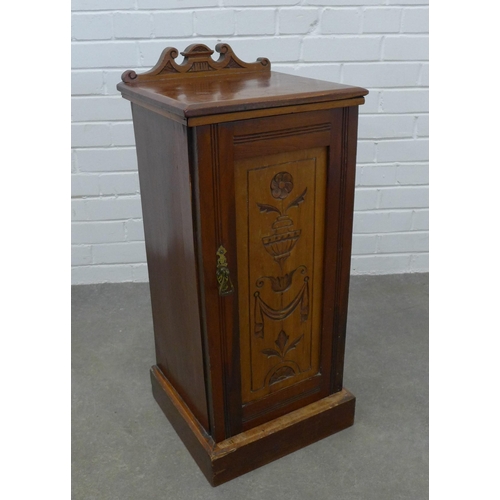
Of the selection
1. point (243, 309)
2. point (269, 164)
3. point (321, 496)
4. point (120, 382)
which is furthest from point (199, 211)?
point (120, 382)

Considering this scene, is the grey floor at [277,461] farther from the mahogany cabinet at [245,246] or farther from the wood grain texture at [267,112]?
the wood grain texture at [267,112]

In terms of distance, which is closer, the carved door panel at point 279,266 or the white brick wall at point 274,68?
the carved door panel at point 279,266

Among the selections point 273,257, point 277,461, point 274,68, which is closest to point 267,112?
point 273,257

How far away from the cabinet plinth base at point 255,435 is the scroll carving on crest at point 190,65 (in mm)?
956

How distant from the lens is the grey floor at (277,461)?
1.55m

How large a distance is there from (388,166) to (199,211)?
149 cm

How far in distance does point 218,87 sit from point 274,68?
0.93m

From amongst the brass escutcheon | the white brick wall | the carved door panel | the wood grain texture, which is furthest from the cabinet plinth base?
the white brick wall

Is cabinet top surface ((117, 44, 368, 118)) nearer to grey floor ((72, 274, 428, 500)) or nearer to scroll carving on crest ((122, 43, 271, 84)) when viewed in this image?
scroll carving on crest ((122, 43, 271, 84))

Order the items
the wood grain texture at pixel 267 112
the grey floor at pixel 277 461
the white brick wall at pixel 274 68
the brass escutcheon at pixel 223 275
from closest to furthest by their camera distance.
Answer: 1. the wood grain texture at pixel 267 112
2. the brass escutcheon at pixel 223 275
3. the grey floor at pixel 277 461
4. the white brick wall at pixel 274 68

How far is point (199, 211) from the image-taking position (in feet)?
4.29

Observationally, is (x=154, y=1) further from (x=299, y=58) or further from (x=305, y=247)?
(x=305, y=247)

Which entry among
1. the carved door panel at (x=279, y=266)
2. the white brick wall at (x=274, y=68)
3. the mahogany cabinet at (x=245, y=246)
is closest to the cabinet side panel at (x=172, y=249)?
the mahogany cabinet at (x=245, y=246)

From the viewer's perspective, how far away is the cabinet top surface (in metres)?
1.26
